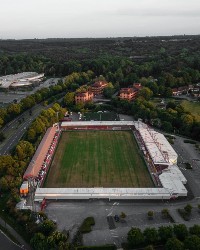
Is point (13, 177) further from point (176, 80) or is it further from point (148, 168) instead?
point (176, 80)

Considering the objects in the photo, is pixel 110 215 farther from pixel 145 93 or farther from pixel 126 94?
pixel 145 93

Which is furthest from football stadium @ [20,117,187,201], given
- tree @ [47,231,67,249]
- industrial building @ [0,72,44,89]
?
industrial building @ [0,72,44,89]

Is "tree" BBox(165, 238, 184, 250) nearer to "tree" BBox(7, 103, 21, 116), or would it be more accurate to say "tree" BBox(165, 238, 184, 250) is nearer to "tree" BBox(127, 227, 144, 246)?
"tree" BBox(127, 227, 144, 246)

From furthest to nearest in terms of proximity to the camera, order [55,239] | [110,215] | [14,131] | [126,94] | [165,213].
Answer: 1. [126,94]
2. [14,131]
3. [110,215]
4. [165,213]
5. [55,239]

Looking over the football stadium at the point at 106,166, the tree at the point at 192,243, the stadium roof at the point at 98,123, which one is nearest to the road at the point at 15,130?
the football stadium at the point at 106,166

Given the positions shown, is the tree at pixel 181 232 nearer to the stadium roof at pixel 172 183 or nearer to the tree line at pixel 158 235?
the tree line at pixel 158 235

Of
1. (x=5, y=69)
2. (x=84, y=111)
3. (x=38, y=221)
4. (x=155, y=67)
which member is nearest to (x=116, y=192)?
(x=38, y=221)

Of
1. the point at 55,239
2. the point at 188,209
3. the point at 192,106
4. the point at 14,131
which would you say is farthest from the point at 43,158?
the point at 192,106
